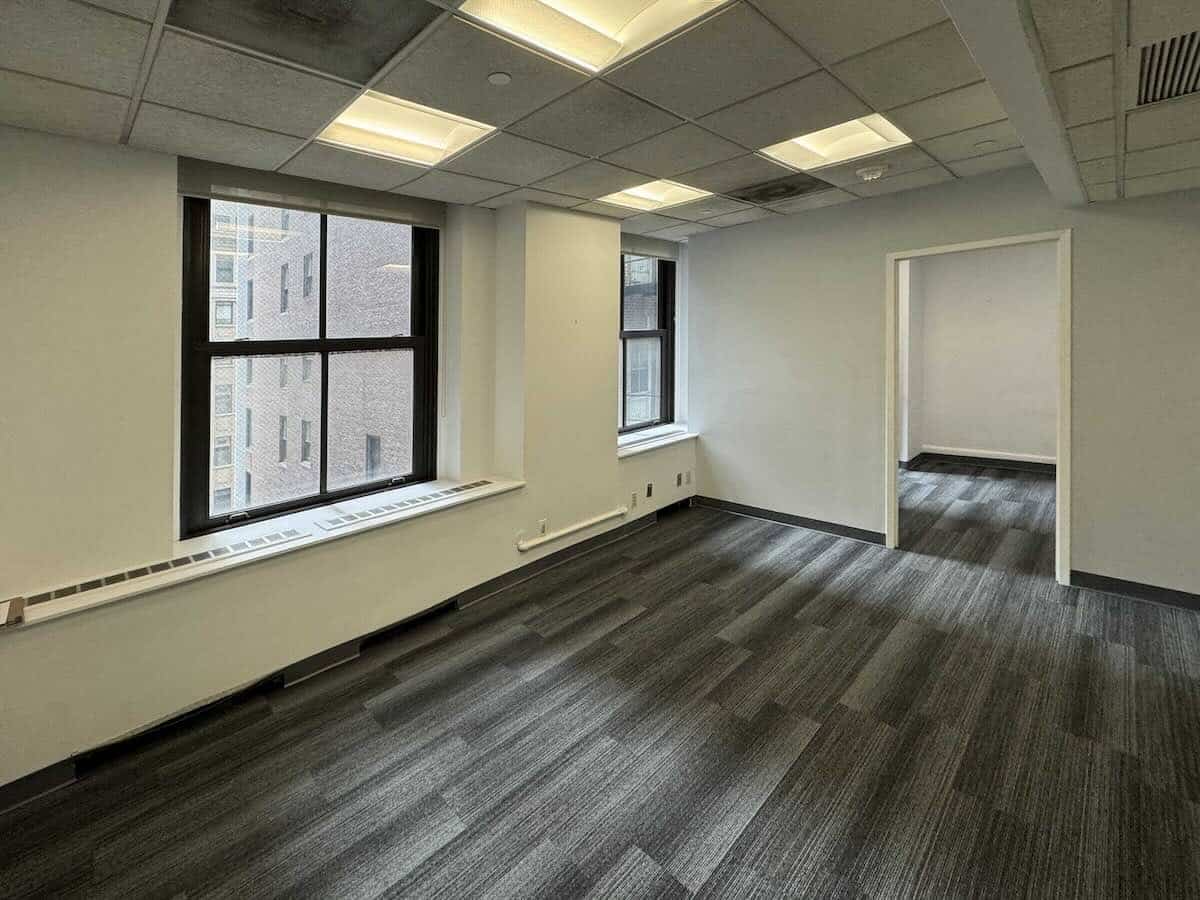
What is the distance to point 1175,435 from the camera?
3322mm

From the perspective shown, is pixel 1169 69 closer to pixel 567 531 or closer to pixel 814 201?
pixel 814 201

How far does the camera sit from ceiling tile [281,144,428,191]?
263 centimetres

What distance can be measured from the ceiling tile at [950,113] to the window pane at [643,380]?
3011 millimetres

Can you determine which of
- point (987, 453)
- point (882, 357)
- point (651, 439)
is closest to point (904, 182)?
point (882, 357)

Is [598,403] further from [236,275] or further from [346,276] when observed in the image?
[236,275]

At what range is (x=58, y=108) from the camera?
2.03m

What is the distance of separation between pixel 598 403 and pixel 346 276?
6.19 feet

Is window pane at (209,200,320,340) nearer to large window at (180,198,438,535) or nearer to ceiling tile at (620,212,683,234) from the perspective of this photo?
large window at (180,198,438,535)

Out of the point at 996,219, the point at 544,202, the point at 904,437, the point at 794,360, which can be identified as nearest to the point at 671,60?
the point at 544,202

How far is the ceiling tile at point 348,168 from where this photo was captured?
263 cm

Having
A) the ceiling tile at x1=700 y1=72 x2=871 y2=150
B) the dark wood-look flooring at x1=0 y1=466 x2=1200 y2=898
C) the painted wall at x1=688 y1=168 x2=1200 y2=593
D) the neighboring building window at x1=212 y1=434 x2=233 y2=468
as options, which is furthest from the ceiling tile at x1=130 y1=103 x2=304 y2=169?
the painted wall at x1=688 y1=168 x2=1200 y2=593

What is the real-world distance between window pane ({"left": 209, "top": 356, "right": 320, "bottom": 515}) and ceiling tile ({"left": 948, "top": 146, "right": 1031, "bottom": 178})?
3.92m

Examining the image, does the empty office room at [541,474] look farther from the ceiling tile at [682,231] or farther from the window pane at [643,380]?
the window pane at [643,380]

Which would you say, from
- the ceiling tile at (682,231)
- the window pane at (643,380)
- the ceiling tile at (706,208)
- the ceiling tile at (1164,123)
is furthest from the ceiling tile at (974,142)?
the window pane at (643,380)
